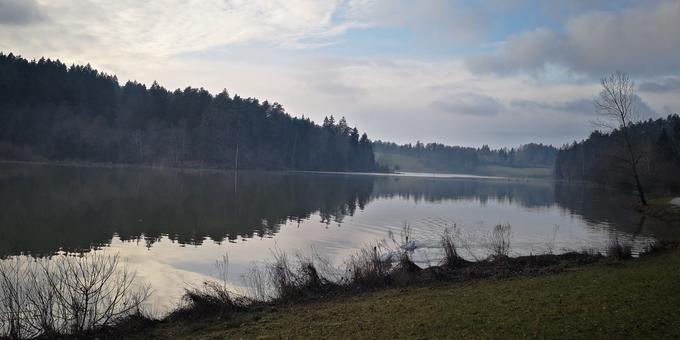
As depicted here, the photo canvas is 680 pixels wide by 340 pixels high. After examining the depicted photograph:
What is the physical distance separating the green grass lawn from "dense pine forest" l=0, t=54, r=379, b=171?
3933 inches

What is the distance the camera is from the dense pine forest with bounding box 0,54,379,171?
99.1 m

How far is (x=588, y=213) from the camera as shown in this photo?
50.5 meters

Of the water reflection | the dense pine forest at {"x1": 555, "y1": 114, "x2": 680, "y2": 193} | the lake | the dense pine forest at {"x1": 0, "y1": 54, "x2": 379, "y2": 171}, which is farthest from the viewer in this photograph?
the dense pine forest at {"x1": 0, "y1": 54, "x2": 379, "y2": 171}

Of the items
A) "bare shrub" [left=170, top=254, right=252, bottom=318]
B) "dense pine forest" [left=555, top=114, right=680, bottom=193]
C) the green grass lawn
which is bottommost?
"bare shrub" [left=170, top=254, right=252, bottom=318]

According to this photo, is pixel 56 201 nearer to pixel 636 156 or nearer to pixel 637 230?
pixel 637 230

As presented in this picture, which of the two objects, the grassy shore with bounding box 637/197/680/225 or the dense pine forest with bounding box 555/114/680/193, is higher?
the dense pine forest with bounding box 555/114/680/193

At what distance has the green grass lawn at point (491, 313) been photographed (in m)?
9.06

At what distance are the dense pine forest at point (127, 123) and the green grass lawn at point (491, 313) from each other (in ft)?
328

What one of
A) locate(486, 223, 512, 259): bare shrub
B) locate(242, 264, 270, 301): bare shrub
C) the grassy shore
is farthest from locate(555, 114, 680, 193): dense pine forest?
locate(242, 264, 270, 301): bare shrub

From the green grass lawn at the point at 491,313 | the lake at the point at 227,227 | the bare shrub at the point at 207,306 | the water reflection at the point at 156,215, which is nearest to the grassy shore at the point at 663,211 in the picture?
the water reflection at the point at 156,215

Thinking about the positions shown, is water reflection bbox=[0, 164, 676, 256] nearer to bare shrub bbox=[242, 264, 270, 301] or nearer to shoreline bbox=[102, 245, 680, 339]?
bare shrub bbox=[242, 264, 270, 301]

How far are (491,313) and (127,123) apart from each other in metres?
122

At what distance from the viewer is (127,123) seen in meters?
116

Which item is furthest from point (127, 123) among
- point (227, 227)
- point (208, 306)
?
point (208, 306)
